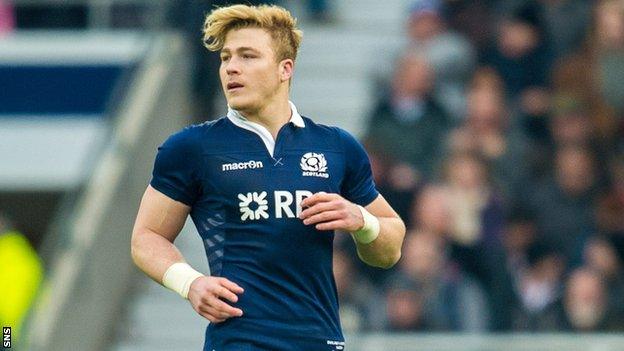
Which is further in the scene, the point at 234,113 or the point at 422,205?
the point at 422,205

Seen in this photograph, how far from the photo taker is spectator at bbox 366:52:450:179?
12.0 meters

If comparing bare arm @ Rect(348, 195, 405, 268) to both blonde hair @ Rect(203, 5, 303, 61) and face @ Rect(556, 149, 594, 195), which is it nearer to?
blonde hair @ Rect(203, 5, 303, 61)

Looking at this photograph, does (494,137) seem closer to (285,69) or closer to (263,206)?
(285,69)

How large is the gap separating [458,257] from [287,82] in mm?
5060

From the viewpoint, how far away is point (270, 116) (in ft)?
21.0

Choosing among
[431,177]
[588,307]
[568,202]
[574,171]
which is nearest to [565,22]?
[574,171]

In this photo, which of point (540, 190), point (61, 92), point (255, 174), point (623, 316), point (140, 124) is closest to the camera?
point (255, 174)

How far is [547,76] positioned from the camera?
12.5m

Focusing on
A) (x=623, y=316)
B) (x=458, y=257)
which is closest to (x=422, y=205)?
(x=458, y=257)

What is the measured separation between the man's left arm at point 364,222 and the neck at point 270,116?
38cm

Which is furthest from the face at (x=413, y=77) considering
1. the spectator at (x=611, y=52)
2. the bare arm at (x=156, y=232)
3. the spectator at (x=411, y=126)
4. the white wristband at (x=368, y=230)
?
the bare arm at (x=156, y=232)

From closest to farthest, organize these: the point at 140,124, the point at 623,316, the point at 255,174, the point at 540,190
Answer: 1. the point at 255,174
2. the point at 623,316
3. the point at 540,190
4. the point at 140,124

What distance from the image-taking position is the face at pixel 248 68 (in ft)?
20.6

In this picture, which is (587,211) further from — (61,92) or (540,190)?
(61,92)
